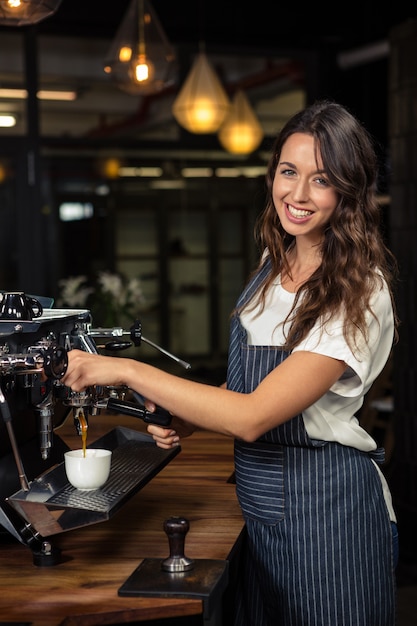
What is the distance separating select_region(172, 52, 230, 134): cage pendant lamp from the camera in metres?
5.46

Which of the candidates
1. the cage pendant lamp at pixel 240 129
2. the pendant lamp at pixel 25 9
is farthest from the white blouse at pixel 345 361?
the cage pendant lamp at pixel 240 129

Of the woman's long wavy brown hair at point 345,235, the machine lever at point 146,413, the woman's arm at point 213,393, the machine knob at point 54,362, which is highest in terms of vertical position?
the woman's long wavy brown hair at point 345,235

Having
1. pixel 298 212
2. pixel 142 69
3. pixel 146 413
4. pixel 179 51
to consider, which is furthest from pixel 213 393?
pixel 179 51

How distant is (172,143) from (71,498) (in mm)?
4867

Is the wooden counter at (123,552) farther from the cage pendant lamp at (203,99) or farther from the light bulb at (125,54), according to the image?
the cage pendant lamp at (203,99)

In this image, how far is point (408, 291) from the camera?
15.9 feet

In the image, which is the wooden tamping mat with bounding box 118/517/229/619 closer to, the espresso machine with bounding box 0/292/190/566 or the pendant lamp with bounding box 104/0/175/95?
the espresso machine with bounding box 0/292/190/566

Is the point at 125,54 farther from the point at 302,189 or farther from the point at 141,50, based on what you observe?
the point at 302,189

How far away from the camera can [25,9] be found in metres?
2.83

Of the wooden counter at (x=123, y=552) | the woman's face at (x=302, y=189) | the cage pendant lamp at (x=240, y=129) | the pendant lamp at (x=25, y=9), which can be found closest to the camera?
the wooden counter at (x=123, y=552)

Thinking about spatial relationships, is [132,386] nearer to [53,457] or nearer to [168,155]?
[53,457]

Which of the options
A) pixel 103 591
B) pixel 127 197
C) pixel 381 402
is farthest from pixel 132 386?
pixel 127 197

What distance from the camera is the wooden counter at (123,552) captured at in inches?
59.5

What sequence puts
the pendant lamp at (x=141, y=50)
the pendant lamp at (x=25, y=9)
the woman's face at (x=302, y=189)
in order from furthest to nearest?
the pendant lamp at (x=141, y=50), the pendant lamp at (x=25, y=9), the woman's face at (x=302, y=189)
